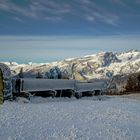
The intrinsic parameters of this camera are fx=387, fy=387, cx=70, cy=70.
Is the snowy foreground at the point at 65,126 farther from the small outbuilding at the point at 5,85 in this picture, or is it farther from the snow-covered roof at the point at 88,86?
the snow-covered roof at the point at 88,86

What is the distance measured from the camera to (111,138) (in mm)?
15531

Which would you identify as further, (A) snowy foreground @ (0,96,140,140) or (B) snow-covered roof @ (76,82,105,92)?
(B) snow-covered roof @ (76,82,105,92)

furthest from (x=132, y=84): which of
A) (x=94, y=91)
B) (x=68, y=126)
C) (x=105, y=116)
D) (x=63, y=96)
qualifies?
(x=68, y=126)

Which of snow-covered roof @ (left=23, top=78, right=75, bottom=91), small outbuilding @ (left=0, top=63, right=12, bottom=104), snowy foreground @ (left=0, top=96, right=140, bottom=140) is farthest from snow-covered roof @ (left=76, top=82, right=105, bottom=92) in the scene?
snowy foreground @ (left=0, top=96, right=140, bottom=140)

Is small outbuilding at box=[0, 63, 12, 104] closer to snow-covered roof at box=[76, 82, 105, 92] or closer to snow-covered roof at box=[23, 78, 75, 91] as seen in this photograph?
snow-covered roof at box=[23, 78, 75, 91]

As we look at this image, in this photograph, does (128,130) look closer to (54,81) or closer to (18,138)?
(18,138)

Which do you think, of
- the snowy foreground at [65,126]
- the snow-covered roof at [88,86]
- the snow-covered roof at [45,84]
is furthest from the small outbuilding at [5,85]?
the snow-covered roof at [88,86]

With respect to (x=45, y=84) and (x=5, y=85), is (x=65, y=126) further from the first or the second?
(x=45, y=84)

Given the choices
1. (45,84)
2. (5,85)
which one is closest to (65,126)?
(5,85)

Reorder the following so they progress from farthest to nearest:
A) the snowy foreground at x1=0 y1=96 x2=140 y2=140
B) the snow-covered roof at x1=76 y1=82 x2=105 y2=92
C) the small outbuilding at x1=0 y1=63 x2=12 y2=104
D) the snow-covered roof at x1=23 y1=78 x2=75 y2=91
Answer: the snow-covered roof at x1=76 y1=82 x2=105 y2=92 → the snow-covered roof at x1=23 y1=78 x2=75 y2=91 → the small outbuilding at x1=0 y1=63 x2=12 y2=104 → the snowy foreground at x1=0 y1=96 x2=140 y2=140

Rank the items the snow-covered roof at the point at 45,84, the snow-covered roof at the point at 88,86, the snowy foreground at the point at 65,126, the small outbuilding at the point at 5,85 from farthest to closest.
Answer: the snow-covered roof at the point at 88,86
the snow-covered roof at the point at 45,84
the small outbuilding at the point at 5,85
the snowy foreground at the point at 65,126

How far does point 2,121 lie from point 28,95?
14256mm

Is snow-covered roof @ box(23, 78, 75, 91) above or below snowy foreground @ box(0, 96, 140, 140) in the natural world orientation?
above

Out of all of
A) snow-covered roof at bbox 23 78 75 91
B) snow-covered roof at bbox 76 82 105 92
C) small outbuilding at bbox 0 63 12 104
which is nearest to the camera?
small outbuilding at bbox 0 63 12 104
